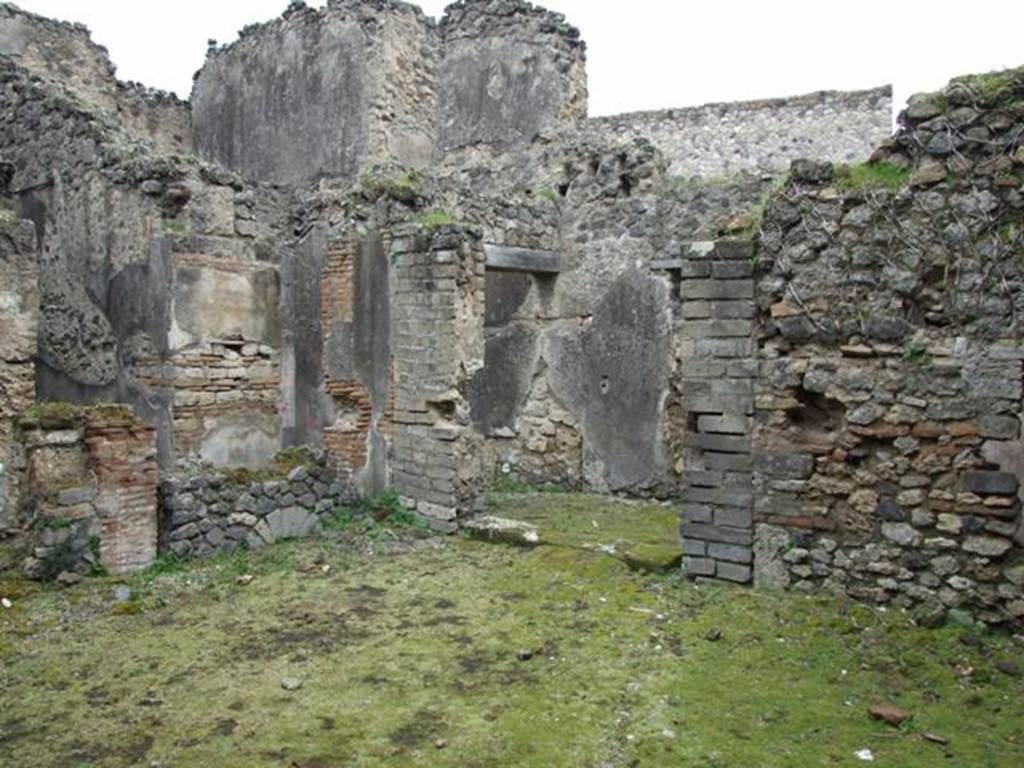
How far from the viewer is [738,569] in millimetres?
6207

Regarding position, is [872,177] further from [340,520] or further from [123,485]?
A: [123,485]

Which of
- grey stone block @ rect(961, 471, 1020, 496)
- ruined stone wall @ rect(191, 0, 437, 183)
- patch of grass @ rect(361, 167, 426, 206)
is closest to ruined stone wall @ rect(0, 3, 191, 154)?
ruined stone wall @ rect(191, 0, 437, 183)

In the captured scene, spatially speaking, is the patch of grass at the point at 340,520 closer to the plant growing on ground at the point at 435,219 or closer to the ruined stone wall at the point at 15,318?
the ruined stone wall at the point at 15,318

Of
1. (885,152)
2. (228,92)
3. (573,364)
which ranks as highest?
(228,92)

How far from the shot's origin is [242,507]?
7.61 meters

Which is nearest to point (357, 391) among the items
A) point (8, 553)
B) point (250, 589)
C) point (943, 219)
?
point (250, 589)

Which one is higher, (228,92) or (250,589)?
(228,92)

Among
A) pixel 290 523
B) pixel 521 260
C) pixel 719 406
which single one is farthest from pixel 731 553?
pixel 521 260

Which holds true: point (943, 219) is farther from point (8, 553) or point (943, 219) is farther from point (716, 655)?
Result: point (8, 553)

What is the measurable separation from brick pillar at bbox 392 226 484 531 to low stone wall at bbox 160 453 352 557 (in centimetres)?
78

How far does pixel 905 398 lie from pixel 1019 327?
740 mm

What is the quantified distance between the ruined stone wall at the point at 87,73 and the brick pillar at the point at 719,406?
10921 millimetres

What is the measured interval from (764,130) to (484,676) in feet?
47.5

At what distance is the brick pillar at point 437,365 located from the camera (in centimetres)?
821
